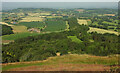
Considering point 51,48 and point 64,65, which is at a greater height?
point 64,65

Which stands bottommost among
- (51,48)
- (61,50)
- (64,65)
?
(61,50)

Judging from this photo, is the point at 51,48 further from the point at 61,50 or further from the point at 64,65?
the point at 64,65

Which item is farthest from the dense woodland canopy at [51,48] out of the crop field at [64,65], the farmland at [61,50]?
the crop field at [64,65]

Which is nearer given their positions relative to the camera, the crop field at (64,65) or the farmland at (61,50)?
the crop field at (64,65)

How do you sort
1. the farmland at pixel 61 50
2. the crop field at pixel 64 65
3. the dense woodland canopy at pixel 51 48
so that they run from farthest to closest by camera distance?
1. the dense woodland canopy at pixel 51 48
2. the farmland at pixel 61 50
3. the crop field at pixel 64 65

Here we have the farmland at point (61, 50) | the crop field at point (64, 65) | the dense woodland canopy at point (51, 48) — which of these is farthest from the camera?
the dense woodland canopy at point (51, 48)

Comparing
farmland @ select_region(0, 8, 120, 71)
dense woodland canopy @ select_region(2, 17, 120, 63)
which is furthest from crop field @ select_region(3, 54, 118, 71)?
dense woodland canopy @ select_region(2, 17, 120, 63)

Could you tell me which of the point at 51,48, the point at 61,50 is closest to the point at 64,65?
the point at 51,48

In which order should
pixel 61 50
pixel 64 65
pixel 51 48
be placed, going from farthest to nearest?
pixel 61 50 → pixel 51 48 → pixel 64 65

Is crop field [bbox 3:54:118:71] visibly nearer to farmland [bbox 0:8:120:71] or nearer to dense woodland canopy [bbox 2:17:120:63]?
farmland [bbox 0:8:120:71]

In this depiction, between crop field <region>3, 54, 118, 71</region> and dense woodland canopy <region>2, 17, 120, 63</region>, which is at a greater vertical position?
crop field <region>3, 54, 118, 71</region>

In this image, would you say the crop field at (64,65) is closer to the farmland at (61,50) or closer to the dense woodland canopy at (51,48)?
the farmland at (61,50)

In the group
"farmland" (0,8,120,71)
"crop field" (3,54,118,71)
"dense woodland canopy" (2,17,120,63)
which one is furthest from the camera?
"dense woodland canopy" (2,17,120,63)

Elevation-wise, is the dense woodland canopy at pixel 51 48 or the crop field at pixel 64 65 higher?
the crop field at pixel 64 65
